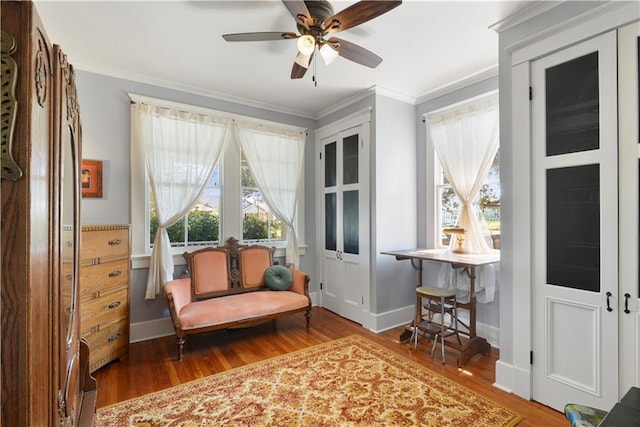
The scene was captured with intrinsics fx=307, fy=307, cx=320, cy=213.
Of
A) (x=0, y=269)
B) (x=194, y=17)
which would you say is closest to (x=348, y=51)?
(x=194, y=17)

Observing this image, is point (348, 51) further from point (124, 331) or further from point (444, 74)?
point (124, 331)

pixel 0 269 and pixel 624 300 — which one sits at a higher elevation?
pixel 0 269

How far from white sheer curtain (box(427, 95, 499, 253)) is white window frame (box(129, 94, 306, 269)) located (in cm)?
201

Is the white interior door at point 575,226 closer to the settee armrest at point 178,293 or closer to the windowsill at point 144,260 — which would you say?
the settee armrest at point 178,293

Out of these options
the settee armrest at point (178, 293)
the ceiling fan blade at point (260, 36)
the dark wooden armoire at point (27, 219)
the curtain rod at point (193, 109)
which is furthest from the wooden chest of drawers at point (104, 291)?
the dark wooden armoire at point (27, 219)

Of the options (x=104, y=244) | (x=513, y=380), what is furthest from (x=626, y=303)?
(x=104, y=244)

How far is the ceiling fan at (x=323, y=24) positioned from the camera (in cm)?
182

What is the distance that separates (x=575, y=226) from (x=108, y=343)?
3745 mm

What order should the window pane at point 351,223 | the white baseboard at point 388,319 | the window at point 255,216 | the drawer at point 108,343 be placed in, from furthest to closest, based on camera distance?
the window at point 255,216, the window pane at point 351,223, the white baseboard at point 388,319, the drawer at point 108,343

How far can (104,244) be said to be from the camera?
2.59 meters

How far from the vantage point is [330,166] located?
4.37 metres

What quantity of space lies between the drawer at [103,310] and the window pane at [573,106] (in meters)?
3.63

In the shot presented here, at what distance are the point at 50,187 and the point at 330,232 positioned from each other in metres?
3.75

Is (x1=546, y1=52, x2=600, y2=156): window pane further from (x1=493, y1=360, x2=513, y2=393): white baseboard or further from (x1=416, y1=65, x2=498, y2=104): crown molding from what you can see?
(x1=493, y1=360, x2=513, y2=393): white baseboard
